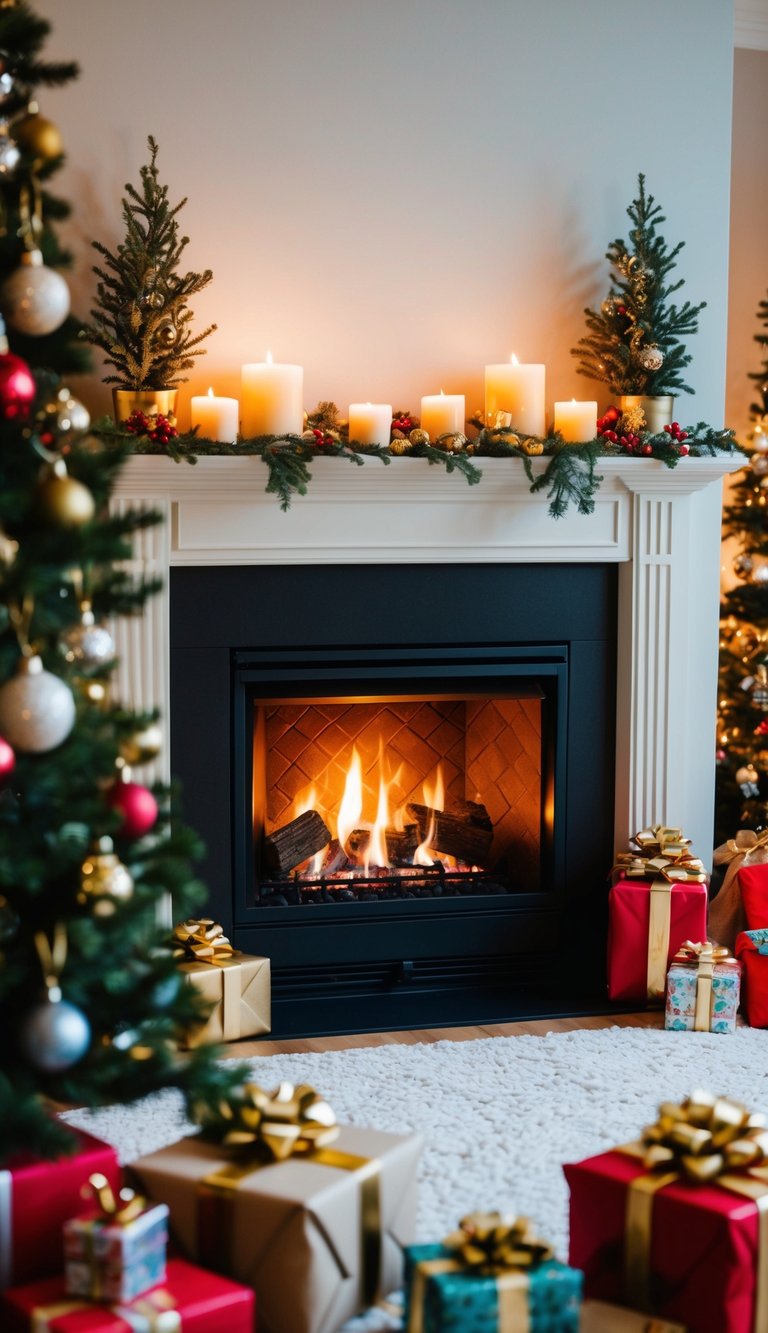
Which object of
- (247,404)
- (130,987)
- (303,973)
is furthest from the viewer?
(303,973)

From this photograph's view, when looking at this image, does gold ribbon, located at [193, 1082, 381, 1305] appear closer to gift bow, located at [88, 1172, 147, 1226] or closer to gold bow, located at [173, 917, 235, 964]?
gift bow, located at [88, 1172, 147, 1226]

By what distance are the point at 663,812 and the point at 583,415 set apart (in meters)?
1.02

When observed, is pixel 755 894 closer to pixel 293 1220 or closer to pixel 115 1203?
pixel 293 1220

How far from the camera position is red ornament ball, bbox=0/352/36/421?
1.72m

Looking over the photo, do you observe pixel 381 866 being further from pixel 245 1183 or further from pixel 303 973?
pixel 245 1183

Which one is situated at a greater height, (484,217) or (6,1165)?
(484,217)

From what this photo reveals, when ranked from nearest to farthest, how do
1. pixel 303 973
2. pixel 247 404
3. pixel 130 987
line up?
pixel 130 987 → pixel 247 404 → pixel 303 973

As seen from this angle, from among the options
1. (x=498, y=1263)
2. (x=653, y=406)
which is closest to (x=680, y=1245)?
(x=498, y=1263)

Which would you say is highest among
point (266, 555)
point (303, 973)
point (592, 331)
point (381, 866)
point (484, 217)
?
point (484, 217)

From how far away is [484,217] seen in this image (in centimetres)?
349

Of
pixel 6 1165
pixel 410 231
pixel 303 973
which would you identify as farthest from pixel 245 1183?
pixel 410 231

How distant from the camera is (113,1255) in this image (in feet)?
5.62

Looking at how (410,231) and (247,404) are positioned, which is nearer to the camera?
(247,404)

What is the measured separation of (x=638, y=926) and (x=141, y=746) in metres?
1.87
